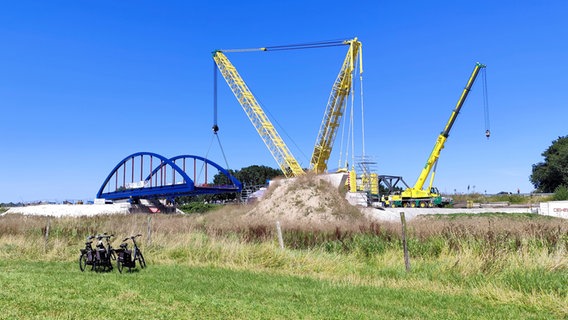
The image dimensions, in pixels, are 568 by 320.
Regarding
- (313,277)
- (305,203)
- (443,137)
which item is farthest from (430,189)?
(313,277)

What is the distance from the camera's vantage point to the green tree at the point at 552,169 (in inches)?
3292

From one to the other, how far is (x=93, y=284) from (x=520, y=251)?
10543 millimetres

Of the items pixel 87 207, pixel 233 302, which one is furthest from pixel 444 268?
pixel 87 207

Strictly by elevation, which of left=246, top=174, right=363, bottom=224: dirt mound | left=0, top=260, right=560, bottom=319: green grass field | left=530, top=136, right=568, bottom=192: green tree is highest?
left=530, top=136, right=568, bottom=192: green tree

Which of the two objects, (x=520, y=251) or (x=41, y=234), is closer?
(x=520, y=251)

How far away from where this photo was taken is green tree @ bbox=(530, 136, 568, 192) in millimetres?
83625

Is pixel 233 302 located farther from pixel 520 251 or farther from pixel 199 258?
pixel 520 251

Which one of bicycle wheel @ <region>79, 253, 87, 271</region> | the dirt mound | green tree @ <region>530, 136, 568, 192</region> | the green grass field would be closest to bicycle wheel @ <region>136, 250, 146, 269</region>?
bicycle wheel @ <region>79, 253, 87, 271</region>

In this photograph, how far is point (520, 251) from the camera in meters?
11.8

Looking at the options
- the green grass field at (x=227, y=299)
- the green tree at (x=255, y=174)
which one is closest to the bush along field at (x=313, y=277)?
the green grass field at (x=227, y=299)

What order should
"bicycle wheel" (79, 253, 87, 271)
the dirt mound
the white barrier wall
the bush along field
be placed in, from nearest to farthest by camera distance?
the bush along field
"bicycle wheel" (79, 253, 87, 271)
the dirt mound
the white barrier wall

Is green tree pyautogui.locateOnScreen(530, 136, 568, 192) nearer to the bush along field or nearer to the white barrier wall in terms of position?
the white barrier wall

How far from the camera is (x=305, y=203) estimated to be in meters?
30.6

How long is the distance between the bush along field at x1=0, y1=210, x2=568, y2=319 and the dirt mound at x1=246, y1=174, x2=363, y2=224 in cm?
1116
